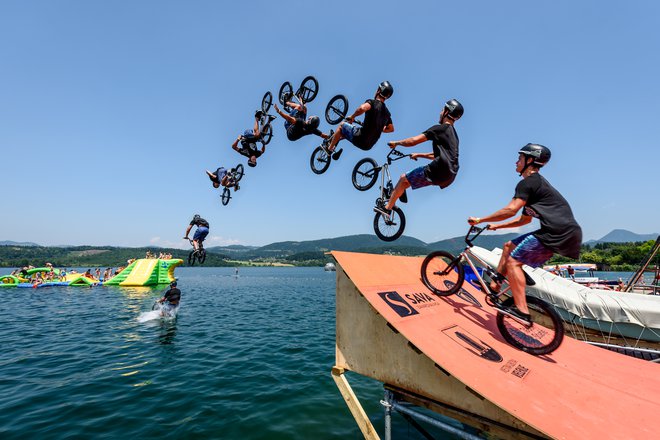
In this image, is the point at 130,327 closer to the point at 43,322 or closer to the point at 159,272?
the point at 43,322

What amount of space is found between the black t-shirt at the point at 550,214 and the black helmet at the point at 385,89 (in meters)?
3.92

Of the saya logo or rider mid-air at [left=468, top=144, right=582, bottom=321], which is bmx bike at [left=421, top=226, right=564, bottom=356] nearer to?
rider mid-air at [left=468, top=144, right=582, bottom=321]

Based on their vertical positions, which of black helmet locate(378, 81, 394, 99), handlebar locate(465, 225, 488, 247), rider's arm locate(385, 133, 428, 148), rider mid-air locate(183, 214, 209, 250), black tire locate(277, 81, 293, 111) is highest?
black tire locate(277, 81, 293, 111)

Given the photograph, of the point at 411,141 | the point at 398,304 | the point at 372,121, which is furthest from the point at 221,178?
the point at 398,304

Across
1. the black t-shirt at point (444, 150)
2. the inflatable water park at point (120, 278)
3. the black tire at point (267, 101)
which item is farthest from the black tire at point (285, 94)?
the inflatable water park at point (120, 278)

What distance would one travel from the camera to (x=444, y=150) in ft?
20.3

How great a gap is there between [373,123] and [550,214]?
14.5 feet

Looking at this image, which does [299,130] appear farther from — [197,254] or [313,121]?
[197,254]

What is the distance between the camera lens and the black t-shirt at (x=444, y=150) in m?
6.14

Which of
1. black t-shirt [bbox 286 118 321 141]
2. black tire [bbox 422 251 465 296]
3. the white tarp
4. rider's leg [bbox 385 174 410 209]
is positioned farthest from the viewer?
black t-shirt [bbox 286 118 321 141]

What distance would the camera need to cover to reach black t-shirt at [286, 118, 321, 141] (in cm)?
986

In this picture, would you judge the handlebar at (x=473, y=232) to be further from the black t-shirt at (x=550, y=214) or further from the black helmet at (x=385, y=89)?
the black helmet at (x=385, y=89)

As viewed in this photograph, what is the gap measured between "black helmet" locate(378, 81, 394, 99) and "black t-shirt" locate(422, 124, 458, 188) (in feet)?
5.81

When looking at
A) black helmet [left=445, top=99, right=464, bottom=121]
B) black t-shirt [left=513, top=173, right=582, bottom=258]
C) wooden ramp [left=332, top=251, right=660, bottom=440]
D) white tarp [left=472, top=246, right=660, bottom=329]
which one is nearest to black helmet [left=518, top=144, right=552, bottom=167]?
black t-shirt [left=513, top=173, right=582, bottom=258]
